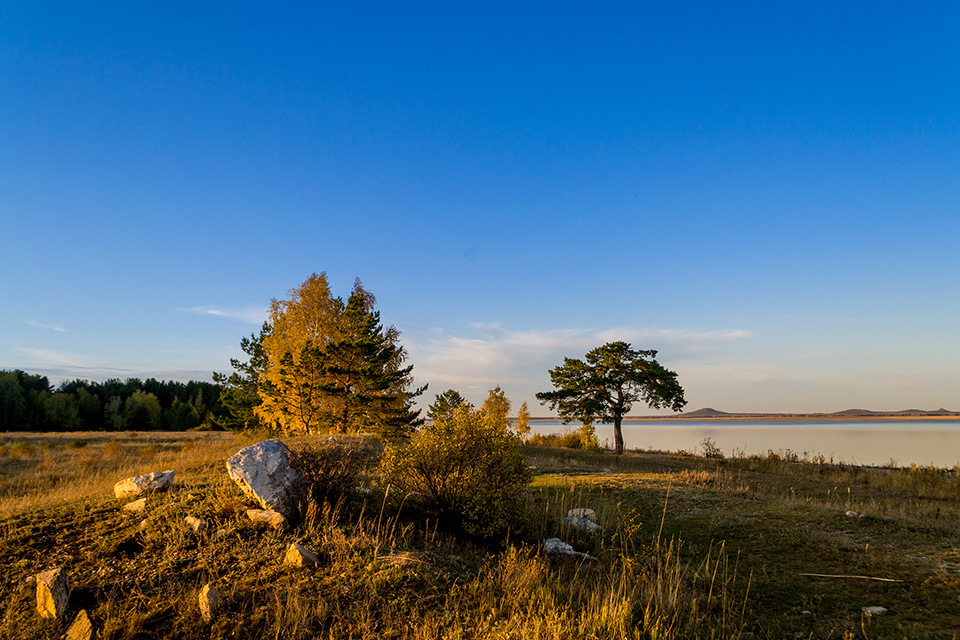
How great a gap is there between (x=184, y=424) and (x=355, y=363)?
52064 millimetres

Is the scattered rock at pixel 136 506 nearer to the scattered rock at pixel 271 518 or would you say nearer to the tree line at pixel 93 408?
the scattered rock at pixel 271 518

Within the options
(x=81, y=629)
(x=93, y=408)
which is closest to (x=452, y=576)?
(x=81, y=629)

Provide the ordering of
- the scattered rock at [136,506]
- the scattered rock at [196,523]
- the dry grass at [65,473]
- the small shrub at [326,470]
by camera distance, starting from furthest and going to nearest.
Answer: the dry grass at [65,473] → the small shrub at [326,470] → the scattered rock at [136,506] → the scattered rock at [196,523]

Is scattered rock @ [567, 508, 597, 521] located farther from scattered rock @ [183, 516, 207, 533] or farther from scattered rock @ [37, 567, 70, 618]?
scattered rock @ [37, 567, 70, 618]

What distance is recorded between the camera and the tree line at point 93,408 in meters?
54.3

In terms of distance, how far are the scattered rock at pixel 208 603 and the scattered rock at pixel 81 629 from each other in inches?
29.9

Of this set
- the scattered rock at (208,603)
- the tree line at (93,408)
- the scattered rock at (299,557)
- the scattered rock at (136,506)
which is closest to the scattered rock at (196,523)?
the scattered rock at (136,506)

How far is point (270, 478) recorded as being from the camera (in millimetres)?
6293

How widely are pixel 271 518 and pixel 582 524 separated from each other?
15.4 feet

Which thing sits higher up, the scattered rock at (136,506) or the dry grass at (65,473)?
the scattered rock at (136,506)

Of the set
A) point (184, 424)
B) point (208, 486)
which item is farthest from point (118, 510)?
point (184, 424)

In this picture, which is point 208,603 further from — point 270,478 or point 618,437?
point 618,437

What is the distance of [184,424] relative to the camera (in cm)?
6188

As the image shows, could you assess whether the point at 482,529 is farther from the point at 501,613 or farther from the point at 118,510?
the point at 118,510
